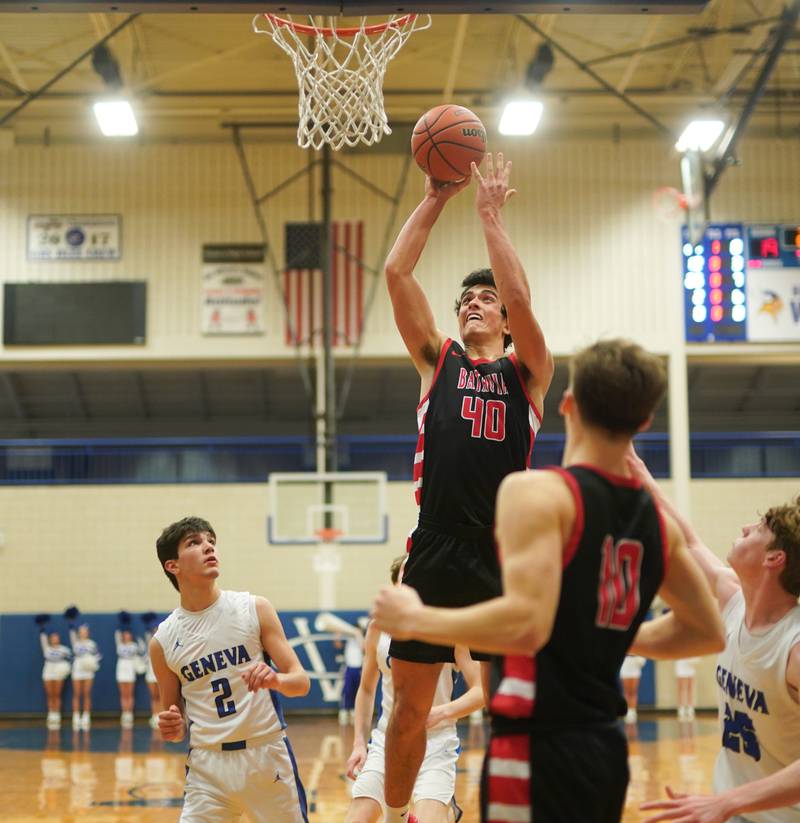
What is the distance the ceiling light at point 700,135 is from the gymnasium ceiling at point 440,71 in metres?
0.41

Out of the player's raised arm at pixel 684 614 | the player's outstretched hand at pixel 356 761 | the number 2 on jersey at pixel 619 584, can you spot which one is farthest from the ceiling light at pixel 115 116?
the number 2 on jersey at pixel 619 584

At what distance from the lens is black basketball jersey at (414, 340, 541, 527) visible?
14.3 feet

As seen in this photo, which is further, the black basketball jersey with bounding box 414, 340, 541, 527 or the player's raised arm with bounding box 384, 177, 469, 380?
the player's raised arm with bounding box 384, 177, 469, 380

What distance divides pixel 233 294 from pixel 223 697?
12829 millimetres

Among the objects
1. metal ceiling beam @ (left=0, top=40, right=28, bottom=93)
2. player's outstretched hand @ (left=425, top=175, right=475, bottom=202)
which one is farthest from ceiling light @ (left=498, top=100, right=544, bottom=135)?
player's outstretched hand @ (left=425, top=175, right=475, bottom=202)

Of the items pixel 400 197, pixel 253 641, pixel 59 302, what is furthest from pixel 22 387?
pixel 253 641

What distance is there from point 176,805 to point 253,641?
4.93 m

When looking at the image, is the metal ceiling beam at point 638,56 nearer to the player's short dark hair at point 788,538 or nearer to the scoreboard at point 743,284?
the scoreboard at point 743,284

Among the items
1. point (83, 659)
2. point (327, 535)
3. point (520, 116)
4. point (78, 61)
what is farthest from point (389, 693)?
point (78, 61)

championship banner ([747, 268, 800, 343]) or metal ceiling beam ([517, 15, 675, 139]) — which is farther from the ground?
metal ceiling beam ([517, 15, 675, 139])

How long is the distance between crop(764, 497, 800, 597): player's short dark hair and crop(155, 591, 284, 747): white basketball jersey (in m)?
2.53

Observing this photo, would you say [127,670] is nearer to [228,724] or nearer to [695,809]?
[228,724]

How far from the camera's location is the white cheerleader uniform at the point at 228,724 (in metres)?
5.07

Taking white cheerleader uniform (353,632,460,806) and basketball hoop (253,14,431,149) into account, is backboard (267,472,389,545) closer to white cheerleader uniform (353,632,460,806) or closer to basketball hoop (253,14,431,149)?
basketball hoop (253,14,431,149)
